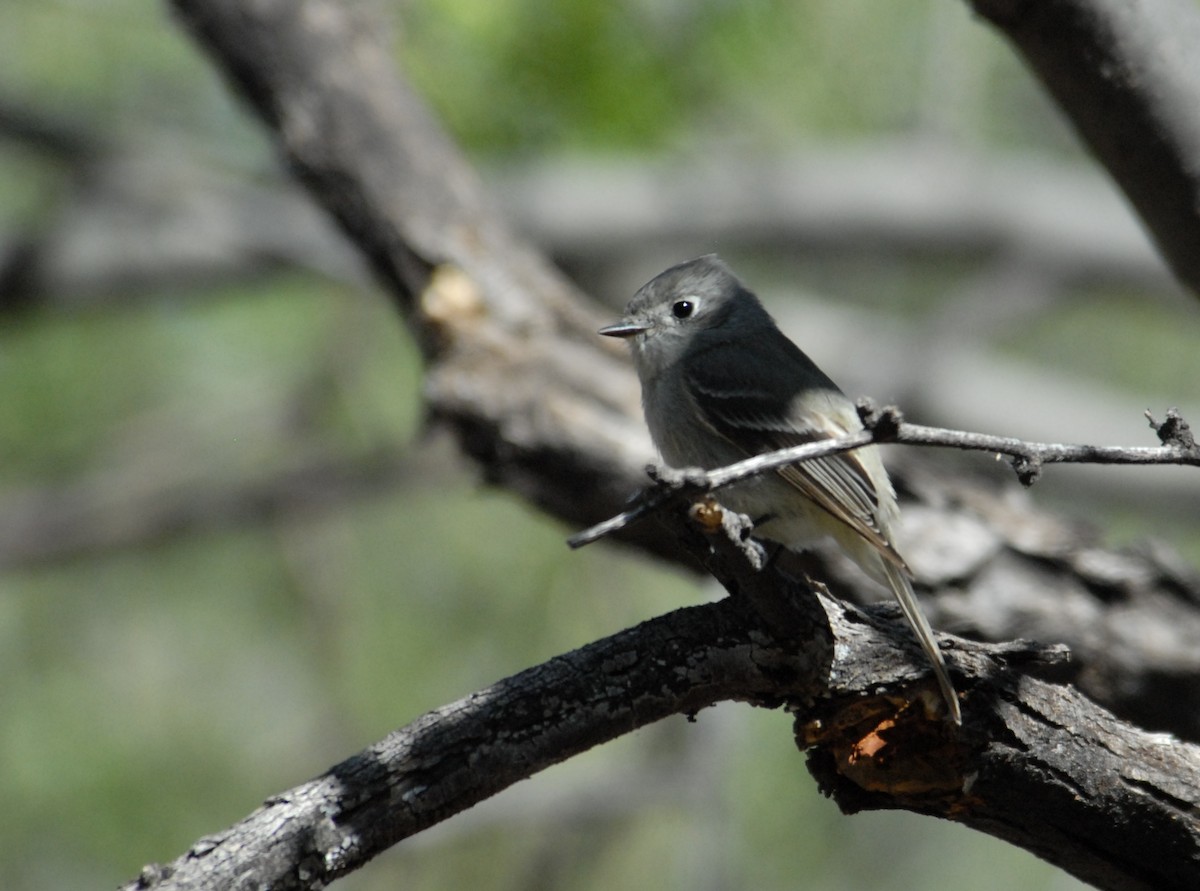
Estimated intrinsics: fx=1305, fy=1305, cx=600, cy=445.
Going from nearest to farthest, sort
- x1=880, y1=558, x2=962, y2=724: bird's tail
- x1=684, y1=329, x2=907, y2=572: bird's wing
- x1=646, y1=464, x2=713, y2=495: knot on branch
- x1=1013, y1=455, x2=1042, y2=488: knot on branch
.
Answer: x1=646, y1=464, x2=713, y2=495: knot on branch < x1=1013, y1=455, x2=1042, y2=488: knot on branch < x1=880, y1=558, x2=962, y2=724: bird's tail < x1=684, y1=329, x2=907, y2=572: bird's wing

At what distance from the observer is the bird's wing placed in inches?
151

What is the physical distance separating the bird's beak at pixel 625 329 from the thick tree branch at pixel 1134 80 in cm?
158

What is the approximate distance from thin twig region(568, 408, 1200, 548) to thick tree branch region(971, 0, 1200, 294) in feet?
5.39

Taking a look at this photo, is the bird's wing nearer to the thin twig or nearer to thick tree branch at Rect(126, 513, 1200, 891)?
thick tree branch at Rect(126, 513, 1200, 891)

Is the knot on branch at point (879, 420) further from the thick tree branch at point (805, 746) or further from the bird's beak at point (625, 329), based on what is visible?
the bird's beak at point (625, 329)

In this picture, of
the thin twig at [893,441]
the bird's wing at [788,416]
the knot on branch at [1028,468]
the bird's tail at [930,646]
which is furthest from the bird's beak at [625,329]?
the knot on branch at [1028,468]

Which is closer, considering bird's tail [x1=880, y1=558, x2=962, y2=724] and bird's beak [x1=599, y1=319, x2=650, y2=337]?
bird's tail [x1=880, y1=558, x2=962, y2=724]

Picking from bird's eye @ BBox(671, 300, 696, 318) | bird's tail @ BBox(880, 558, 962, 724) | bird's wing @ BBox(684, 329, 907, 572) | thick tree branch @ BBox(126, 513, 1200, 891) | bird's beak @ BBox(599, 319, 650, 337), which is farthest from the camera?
bird's eye @ BBox(671, 300, 696, 318)

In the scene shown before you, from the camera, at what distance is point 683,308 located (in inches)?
193

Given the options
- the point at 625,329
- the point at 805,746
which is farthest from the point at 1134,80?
the point at 805,746

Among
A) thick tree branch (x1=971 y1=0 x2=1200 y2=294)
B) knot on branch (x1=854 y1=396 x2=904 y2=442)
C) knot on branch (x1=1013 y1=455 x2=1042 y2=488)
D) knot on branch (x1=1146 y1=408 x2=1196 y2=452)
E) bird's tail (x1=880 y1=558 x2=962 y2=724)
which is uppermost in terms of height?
thick tree branch (x1=971 y1=0 x2=1200 y2=294)

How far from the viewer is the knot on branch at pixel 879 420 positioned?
234 centimetres


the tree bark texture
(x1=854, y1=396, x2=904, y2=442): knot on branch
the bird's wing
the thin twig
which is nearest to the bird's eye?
the bird's wing

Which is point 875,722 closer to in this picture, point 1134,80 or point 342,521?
point 1134,80
